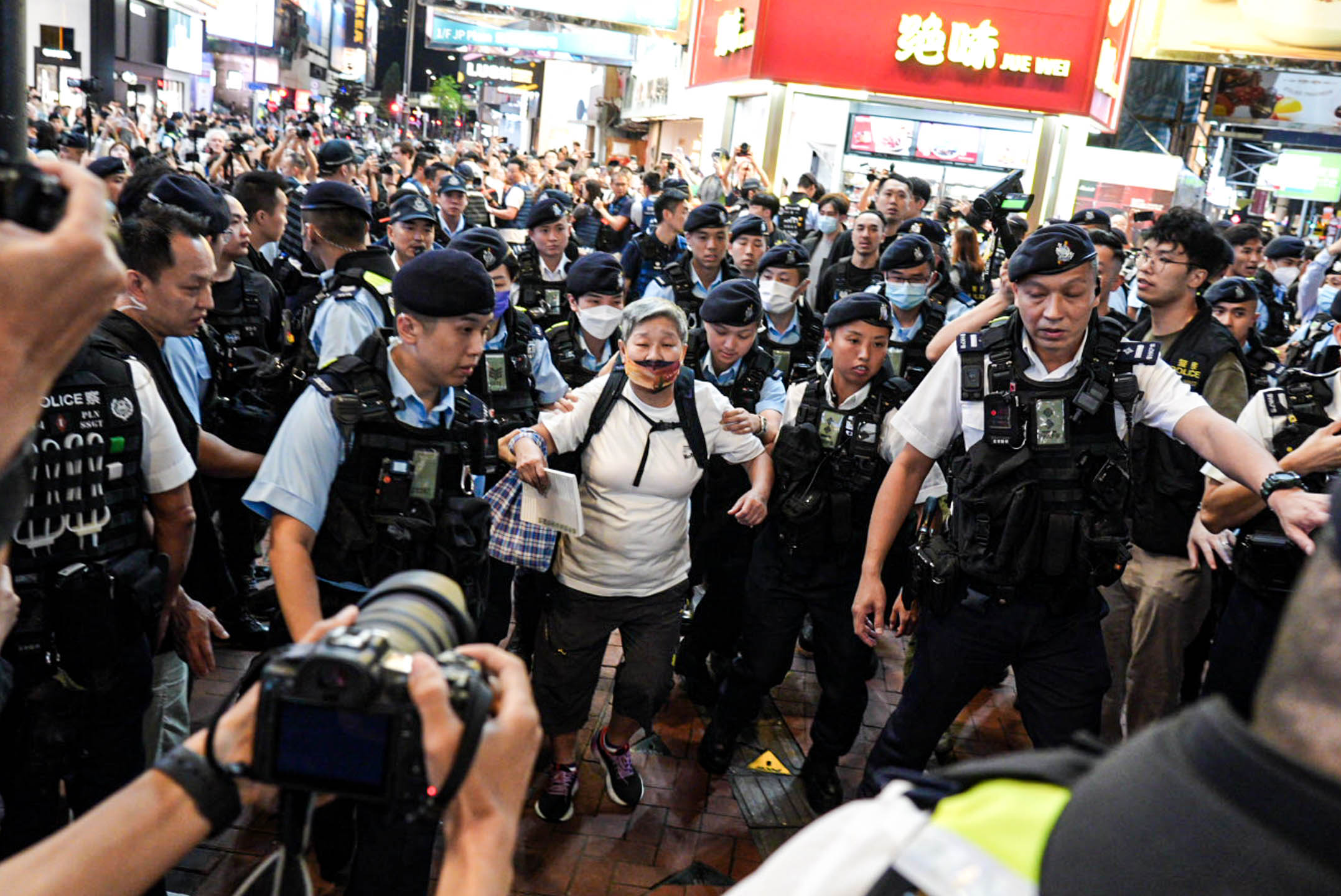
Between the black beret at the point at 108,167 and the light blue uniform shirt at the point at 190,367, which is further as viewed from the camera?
the black beret at the point at 108,167

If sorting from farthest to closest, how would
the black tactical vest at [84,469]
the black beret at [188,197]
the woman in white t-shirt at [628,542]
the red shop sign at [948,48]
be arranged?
the red shop sign at [948,48] < the black beret at [188,197] < the woman in white t-shirt at [628,542] < the black tactical vest at [84,469]

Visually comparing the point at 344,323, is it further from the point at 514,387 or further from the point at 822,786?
the point at 822,786

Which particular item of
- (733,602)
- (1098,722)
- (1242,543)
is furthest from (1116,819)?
(733,602)

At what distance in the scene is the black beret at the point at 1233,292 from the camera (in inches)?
213

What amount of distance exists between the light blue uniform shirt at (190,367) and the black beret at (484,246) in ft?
4.77

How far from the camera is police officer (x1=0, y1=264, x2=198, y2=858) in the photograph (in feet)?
8.28

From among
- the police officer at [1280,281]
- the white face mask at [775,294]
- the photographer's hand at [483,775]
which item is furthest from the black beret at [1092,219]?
the photographer's hand at [483,775]

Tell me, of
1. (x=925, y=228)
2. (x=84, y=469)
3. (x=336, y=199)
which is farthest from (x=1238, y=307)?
(x=84, y=469)

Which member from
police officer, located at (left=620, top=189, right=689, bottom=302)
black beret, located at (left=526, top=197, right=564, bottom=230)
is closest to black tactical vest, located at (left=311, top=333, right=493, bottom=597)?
black beret, located at (left=526, top=197, right=564, bottom=230)

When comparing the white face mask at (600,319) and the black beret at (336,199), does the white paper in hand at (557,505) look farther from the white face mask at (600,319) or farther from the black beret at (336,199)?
the black beret at (336,199)

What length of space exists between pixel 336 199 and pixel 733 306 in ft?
7.13

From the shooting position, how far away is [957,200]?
1631 centimetres

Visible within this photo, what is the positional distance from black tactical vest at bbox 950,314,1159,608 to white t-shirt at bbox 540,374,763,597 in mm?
1041

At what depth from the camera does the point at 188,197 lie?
4.28 meters
